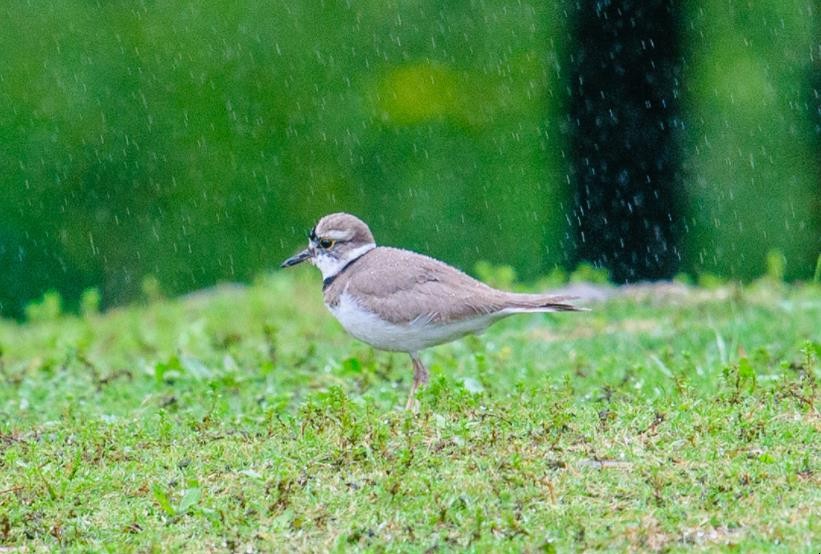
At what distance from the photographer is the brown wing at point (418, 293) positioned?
914cm

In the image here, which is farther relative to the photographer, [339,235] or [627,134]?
[627,134]

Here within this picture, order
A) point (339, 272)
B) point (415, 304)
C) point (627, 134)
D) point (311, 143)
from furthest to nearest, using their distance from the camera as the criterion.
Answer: point (311, 143) → point (627, 134) → point (339, 272) → point (415, 304)

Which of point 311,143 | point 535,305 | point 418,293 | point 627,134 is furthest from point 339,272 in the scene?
point 311,143

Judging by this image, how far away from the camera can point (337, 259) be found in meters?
10.0

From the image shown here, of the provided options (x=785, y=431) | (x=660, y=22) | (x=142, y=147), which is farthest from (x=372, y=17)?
(x=785, y=431)

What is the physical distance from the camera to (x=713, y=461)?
7145 millimetres

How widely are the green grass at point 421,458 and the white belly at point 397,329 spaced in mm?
417

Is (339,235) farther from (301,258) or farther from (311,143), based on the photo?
(311,143)

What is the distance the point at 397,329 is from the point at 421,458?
6.63ft

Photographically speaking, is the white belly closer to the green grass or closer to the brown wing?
the brown wing

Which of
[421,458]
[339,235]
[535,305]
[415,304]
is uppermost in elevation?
[339,235]

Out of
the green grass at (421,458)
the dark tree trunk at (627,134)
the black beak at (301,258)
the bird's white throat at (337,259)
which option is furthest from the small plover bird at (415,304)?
the dark tree trunk at (627,134)

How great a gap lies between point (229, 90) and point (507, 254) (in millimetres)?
5421

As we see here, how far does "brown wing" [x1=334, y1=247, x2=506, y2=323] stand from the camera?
914 cm
